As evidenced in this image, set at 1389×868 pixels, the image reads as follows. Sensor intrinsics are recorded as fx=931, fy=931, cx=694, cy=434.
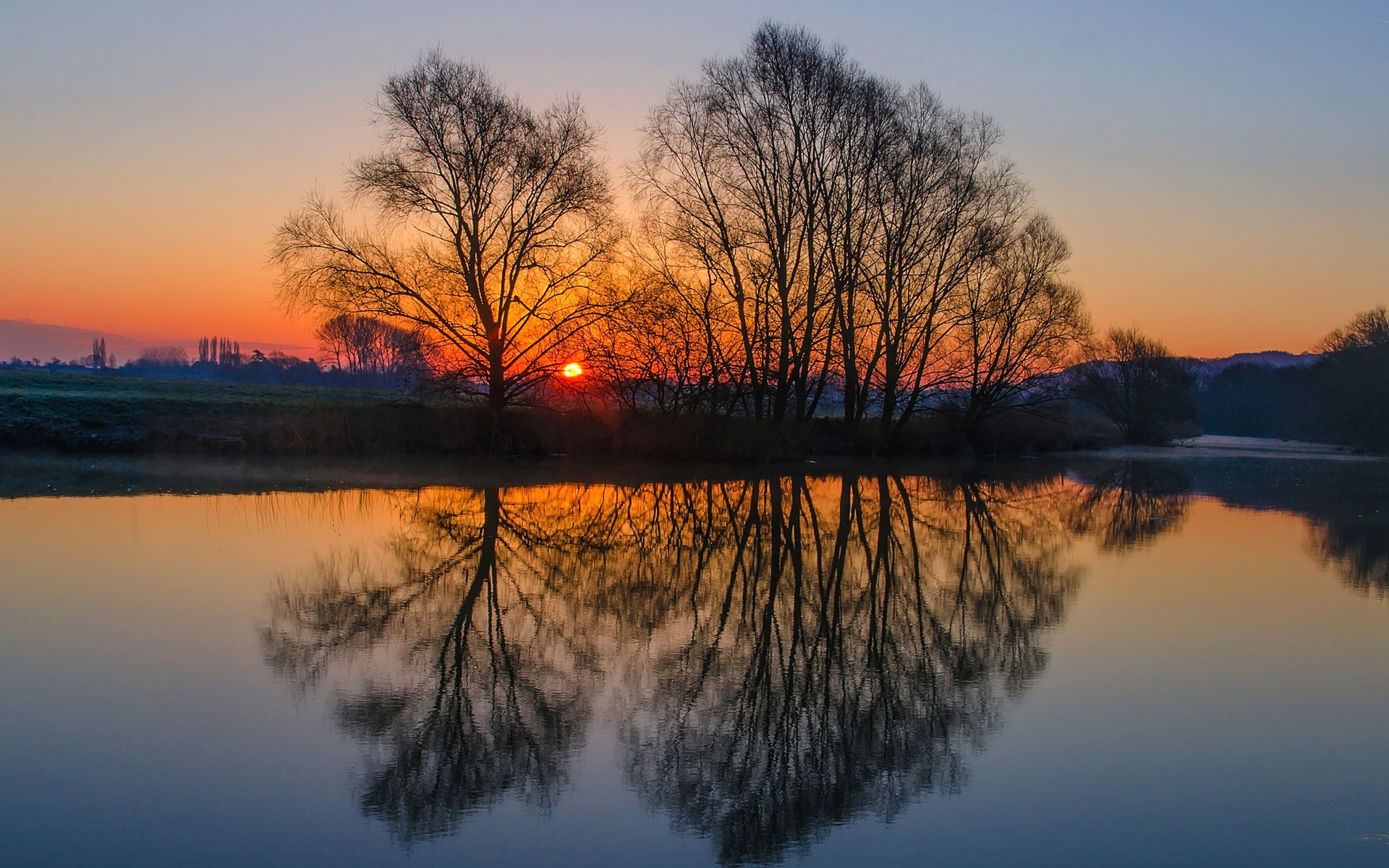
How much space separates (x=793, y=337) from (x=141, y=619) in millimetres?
19996

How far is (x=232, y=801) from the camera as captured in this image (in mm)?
3693

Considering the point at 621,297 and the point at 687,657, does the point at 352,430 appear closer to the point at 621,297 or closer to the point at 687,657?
the point at 621,297

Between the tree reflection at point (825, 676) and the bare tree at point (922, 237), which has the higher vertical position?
the bare tree at point (922, 237)

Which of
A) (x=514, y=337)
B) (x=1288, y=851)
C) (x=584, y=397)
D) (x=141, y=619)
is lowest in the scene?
(x=1288, y=851)

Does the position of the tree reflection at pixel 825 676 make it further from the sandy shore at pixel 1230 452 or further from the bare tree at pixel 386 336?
the sandy shore at pixel 1230 452

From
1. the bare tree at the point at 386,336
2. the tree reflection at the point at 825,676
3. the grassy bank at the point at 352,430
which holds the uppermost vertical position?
the bare tree at the point at 386,336

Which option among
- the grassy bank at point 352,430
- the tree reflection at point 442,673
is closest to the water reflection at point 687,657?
the tree reflection at point 442,673

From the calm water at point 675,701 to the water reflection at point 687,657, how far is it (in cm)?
3

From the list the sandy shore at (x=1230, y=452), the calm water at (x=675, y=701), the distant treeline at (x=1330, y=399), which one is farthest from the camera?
the distant treeline at (x=1330, y=399)

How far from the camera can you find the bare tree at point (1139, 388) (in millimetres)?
46906

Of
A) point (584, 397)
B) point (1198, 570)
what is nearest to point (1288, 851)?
point (1198, 570)

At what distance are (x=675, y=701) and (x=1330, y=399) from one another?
49.4m

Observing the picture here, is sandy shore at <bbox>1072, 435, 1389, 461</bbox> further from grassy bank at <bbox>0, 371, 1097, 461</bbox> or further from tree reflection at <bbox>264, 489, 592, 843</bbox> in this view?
tree reflection at <bbox>264, 489, 592, 843</bbox>

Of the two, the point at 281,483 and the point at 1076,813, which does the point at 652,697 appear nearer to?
the point at 1076,813
